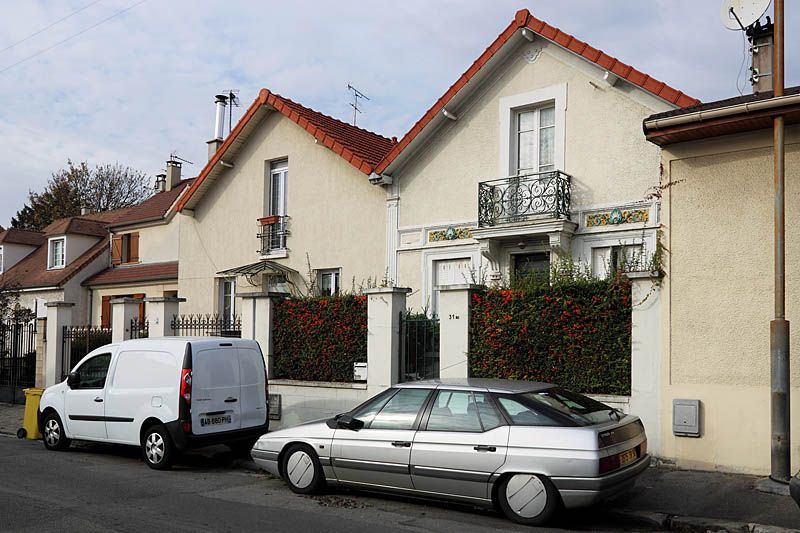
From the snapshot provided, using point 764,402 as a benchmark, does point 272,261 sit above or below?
above

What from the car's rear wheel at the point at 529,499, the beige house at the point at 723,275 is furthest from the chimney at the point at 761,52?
the car's rear wheel at the point at 529,499

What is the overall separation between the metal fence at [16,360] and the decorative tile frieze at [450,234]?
1114 cm

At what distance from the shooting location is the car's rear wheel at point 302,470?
360 inches

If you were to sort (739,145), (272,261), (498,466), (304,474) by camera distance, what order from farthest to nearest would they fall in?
(272,261)
(739,145)
(304,474)
(498,466)

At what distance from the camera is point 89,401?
12227 mm

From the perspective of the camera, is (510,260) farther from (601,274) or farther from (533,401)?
(533,401)

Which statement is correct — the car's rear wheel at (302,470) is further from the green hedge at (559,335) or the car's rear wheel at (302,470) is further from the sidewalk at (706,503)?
the green hedge at (559,335)

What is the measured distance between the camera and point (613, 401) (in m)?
10.7

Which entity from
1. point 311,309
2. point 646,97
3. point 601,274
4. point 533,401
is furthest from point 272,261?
point 533,401

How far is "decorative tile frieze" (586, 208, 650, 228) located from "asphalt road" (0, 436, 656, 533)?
25.3 ft

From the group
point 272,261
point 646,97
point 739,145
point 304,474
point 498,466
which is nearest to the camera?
point 498,466

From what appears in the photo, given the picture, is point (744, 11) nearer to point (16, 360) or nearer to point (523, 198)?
point (523, 198)

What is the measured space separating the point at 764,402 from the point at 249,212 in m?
14.8

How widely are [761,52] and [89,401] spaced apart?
12.0 meters
